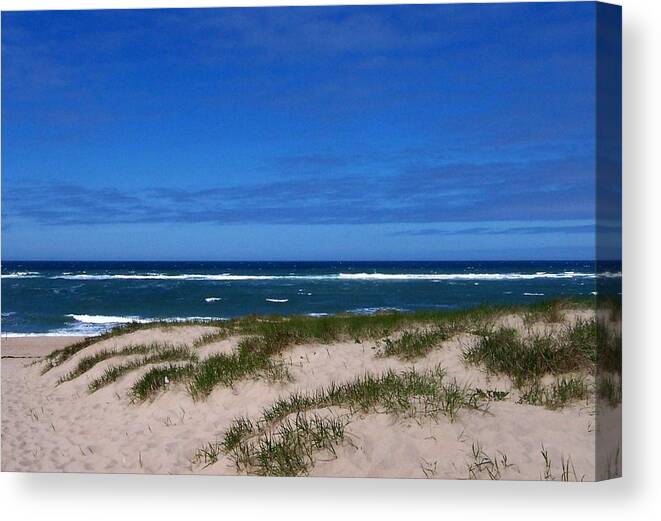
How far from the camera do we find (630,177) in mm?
6996

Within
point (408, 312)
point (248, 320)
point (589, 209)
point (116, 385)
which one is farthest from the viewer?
point (248, 320)

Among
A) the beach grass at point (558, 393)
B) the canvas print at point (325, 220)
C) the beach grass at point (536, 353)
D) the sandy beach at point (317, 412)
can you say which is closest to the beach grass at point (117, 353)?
the sandy beach at point (317, 412)

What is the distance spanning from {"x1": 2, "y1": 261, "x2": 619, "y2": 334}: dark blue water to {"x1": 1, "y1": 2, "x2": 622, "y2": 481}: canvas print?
5 centimetres

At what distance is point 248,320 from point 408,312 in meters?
2.05

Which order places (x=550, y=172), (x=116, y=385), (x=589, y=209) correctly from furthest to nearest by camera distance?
(x=116, y=385)
(x=550, y=172)
(x=589, y=209)

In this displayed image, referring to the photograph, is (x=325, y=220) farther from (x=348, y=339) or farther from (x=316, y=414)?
(x=316, y=414)

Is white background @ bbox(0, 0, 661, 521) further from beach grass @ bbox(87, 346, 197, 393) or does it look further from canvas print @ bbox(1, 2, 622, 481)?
beach grass @ bbox(87, 346, 197, 393)

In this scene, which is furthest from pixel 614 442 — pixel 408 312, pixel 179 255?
pixel 179 255

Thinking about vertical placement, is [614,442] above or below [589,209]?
below

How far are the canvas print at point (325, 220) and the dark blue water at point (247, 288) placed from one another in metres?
0.05

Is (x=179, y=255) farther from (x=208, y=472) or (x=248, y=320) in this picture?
(x=208, y=472)

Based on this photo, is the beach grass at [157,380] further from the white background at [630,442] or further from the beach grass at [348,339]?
the white background at [630,442]

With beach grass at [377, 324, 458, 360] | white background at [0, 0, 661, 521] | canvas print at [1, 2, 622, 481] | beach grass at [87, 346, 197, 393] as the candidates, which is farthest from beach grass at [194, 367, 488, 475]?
beach grass at [87, 346, 197, 393]

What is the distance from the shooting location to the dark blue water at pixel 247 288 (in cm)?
772
